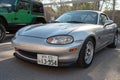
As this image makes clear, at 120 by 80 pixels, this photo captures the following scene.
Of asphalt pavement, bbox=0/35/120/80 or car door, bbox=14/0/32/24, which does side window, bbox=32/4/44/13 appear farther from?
asphalt pavement, bbox=0/35/120/80

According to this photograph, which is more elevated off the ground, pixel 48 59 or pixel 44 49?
pixel 44 49

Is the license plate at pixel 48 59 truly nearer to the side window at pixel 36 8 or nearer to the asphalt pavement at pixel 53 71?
the asphalt pavement at pixel 53 71

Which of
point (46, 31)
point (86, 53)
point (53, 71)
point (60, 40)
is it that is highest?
point (46, 31)

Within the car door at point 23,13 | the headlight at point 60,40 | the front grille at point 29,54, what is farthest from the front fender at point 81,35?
the car door at point 23,13

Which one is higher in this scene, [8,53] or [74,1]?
A: [74,1]

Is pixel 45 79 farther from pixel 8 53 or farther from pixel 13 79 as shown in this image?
pixel 8 53

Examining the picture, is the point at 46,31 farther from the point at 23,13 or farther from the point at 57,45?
the point at 23,13

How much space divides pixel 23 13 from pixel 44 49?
504 cm

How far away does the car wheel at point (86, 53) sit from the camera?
3850 millimetres

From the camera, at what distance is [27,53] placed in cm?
384

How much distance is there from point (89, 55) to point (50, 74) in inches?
42.4

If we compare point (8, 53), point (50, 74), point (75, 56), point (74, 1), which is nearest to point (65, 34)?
point (75, 56)

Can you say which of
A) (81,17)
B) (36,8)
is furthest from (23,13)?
(81,17)

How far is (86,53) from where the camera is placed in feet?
13.4
